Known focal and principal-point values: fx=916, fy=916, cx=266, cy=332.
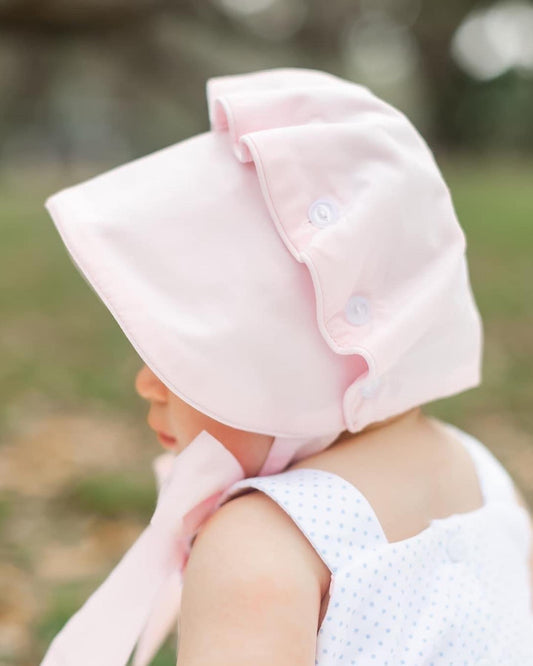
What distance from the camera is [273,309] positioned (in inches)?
39.9

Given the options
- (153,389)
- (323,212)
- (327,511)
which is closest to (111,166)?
(153,389)

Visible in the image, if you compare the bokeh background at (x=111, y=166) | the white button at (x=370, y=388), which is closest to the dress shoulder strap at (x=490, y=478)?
the white button at (x=370, y=388)

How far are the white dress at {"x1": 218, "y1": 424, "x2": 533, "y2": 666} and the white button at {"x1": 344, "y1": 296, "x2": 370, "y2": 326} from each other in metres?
0.18

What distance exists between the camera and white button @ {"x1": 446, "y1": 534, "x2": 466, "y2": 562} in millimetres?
1075

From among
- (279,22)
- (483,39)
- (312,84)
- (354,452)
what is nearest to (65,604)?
(354,452)

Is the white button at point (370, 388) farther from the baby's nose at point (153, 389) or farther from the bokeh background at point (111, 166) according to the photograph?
the bokeh background at point (111, 166)

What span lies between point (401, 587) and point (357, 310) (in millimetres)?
308

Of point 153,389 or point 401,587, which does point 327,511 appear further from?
point 153,389

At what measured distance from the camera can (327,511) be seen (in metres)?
0.97

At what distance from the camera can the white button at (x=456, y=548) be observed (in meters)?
1.08

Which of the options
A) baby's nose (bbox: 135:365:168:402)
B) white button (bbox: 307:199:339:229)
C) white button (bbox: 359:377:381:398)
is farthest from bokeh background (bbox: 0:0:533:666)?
white button (bbox: 307:199:339:229)

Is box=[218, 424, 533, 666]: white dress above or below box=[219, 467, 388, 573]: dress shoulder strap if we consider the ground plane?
below

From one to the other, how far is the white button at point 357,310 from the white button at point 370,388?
0.22ft

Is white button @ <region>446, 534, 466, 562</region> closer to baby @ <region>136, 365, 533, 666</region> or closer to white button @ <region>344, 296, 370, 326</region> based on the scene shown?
baby @ <region>136, 365, 533, 666</region>
